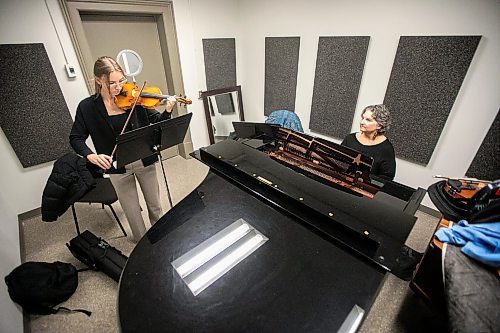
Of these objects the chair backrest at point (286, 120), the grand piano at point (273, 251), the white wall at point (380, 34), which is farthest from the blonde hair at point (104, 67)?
the white wall at point (380, 34)

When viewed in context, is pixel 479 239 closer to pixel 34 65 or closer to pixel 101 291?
pixel 101 291

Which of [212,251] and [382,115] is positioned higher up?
[382,115]

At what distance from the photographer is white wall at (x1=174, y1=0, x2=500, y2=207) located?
1.67 m

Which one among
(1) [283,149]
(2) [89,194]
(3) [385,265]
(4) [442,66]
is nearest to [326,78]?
(4) [442,66]

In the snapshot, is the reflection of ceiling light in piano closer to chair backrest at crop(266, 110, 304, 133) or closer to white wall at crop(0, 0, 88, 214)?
chair backrest at crop(266, 110, 304, 133)

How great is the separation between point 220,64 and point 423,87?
Result: 236 cm

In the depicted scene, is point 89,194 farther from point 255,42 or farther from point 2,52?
point 255,42

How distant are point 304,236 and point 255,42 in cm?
286

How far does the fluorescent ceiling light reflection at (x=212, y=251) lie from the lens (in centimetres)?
97

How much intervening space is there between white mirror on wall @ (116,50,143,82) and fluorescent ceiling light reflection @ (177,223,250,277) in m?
2.18

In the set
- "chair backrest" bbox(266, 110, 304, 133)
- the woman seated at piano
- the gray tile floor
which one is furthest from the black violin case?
the woman seated at piano

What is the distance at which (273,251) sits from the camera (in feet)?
3.34

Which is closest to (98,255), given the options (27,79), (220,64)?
(27,79)

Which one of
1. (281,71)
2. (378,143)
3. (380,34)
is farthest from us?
(281,71)
